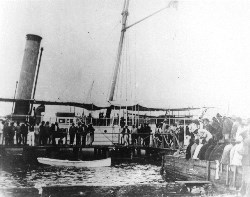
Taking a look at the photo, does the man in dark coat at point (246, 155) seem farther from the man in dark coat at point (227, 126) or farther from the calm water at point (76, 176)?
the calm water at point (76, 176)

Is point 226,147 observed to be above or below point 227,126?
below

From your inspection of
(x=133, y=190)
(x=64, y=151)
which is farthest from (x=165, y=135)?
(x=133, y=190)

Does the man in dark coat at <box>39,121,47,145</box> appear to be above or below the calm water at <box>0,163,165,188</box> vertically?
above

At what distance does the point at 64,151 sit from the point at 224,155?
50.0 ft

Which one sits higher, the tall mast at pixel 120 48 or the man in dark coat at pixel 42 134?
the tall mast at pixel 120 48

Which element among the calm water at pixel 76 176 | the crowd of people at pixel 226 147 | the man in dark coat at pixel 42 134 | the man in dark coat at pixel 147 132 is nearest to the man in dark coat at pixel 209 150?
the crowd of people at pixel 226 147

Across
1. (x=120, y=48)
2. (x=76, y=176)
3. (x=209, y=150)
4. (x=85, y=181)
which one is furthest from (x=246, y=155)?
(x=120, y=48)

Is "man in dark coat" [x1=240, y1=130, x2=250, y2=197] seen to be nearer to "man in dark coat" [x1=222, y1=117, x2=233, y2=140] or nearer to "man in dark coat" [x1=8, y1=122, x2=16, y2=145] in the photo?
"man in dark coat" [x1=222, y1=117, x2=233, y2=140]

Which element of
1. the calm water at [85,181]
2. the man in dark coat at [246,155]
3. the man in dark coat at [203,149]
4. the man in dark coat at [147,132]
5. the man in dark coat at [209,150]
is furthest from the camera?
the man in dark coat at [147,132]

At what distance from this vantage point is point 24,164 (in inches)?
696

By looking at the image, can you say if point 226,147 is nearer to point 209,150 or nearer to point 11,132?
point 209,150

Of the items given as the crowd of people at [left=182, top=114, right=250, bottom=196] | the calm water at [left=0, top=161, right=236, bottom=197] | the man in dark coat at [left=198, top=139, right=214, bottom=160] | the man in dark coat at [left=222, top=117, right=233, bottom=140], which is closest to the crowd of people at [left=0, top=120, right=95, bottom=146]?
the calm water at [left=0, top=161, right=236, bottom=197]

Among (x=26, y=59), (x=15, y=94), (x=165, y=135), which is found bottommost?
(x=165, y=135)

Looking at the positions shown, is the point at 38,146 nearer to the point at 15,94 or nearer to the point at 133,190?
the point at 15,94
